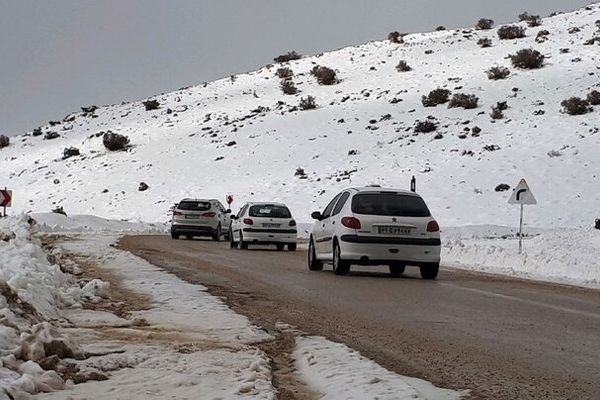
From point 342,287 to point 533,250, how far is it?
1017 centimetres

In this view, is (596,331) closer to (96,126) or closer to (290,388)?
(290,388)

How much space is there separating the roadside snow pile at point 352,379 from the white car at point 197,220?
2721 centimetres

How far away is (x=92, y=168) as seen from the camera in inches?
2886

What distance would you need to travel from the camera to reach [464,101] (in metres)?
67.4

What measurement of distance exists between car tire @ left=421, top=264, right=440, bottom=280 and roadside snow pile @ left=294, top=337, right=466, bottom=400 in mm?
9432

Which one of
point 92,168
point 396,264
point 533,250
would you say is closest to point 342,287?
point 396,264

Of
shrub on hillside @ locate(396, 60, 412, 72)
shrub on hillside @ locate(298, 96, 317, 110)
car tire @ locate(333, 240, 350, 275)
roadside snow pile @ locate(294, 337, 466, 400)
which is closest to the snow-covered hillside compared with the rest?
shrub on hillside @ locate(396, 60, 412, 72)

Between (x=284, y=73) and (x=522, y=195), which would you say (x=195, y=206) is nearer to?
(x=522, y=195)

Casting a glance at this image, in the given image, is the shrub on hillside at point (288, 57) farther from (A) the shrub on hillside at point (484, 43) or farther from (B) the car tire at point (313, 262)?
(B) the car tire at point (313, 262)

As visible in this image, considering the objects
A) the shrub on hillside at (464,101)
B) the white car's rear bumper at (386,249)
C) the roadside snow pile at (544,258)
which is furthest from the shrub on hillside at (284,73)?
the white car's rear bumper at (386,249)

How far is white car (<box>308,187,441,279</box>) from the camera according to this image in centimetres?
1736

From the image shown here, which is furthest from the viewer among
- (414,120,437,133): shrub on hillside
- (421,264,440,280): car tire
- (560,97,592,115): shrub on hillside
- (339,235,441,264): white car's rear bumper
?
(414,120,437,133): shrub on hillside

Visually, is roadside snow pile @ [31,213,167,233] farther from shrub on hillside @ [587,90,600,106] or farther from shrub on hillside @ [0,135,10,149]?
shrub on hillside @ [0,135,10,149]

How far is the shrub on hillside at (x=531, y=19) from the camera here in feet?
303
